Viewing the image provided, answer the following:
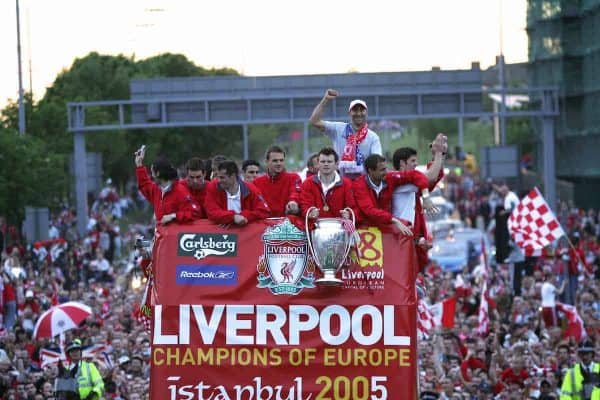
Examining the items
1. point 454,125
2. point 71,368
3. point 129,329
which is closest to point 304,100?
point 129,329

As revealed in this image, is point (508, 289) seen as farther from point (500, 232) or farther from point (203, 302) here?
point (203, 302)

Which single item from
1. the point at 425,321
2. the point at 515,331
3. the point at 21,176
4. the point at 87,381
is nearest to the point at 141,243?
the point at 87,381

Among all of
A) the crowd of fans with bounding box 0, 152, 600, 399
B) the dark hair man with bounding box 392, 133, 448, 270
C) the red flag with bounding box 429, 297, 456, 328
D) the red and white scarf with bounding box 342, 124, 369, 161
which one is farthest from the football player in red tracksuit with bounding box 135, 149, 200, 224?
the red flag with bounding box 429, 297, 456, 328

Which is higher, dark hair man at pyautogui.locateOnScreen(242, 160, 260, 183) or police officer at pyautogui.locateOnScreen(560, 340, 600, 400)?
dark hair man at pyautogui.locateOnScreen(242, 160, 260, 183)

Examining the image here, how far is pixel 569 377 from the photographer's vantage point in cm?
1895

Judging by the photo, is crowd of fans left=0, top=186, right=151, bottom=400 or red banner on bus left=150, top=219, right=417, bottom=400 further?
crowd of fans left=0, top=186, right=151, bottom=400

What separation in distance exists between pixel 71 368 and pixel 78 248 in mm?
25048

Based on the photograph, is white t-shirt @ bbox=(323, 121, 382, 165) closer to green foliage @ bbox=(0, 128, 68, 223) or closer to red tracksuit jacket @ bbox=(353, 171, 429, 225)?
red tracksuit jacket @ bbox=(353, 171, 429, 225)

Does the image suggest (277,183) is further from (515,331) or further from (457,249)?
(457,249)

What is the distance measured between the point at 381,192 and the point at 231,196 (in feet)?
3.72

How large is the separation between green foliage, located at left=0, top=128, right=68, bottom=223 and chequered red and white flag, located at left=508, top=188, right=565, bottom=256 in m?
20.1

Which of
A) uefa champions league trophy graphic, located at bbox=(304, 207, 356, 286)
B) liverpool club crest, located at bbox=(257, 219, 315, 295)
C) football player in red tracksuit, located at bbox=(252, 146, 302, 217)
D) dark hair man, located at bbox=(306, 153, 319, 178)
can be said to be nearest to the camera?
uefa champions league trophy graphic, located at bbox=(304, 207, 356, 286)

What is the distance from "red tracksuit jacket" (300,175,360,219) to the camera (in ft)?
43.2

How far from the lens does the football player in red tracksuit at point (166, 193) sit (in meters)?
13.5
